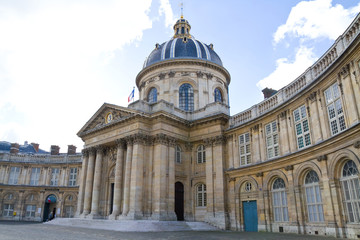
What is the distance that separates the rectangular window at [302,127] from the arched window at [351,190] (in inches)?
129

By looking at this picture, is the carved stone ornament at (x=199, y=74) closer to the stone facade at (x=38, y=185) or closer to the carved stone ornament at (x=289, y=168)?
the carved stone ornament at (x=289, y=168)

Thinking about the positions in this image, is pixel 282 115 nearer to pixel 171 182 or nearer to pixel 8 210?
pixel 171 182

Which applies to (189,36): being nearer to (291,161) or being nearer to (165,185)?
(165,185)

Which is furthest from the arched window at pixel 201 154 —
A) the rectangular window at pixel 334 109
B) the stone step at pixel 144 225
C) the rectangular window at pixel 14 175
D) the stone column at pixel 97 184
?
the rectangular window at pixel 14 175

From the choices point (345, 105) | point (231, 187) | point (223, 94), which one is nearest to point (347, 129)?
point (345, 105)

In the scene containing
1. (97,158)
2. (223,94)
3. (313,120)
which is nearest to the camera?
(313,120)

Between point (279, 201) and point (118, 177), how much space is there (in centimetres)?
1314

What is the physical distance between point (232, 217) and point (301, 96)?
11001mm

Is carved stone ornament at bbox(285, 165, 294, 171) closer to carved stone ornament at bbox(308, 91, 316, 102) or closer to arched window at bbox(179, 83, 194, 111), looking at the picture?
carved stone ornament at bbox(308, 91, 316, 102)

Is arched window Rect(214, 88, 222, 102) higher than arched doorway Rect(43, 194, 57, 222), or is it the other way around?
arched window Rect(214, 88, 222, 102)

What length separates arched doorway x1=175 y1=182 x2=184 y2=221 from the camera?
85.3ft

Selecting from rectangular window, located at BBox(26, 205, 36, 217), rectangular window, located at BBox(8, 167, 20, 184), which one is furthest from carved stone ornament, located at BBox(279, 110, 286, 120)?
rectangular window, located at BBox(8, 167, 20, 184)

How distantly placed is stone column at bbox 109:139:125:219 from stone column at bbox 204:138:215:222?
7357 mm

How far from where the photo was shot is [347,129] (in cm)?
1377
